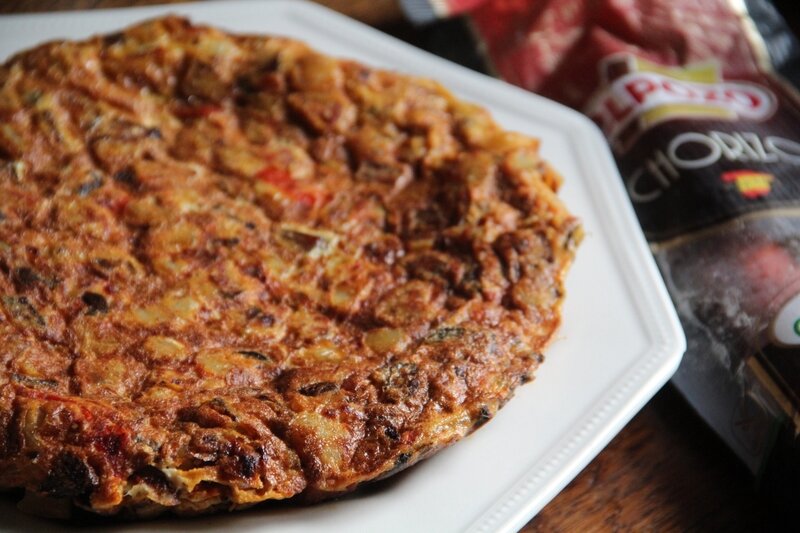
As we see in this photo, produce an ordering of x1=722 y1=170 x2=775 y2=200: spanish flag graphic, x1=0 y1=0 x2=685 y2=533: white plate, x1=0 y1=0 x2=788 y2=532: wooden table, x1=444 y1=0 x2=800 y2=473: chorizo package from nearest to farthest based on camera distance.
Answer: x1=0 y1=0 x2=685 y2=533: white plate, x1=0 y1=0 x2=788 y2=532: wooden table, x1=444 y1=0 x2=800 y2=473: chorizo package, x1=722 y1=170 x2=775 y2=200: spanish flag graphic

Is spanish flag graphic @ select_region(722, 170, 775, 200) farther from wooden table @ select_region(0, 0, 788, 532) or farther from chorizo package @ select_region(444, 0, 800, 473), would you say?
wooden table @ select_region(0, 0, 788, 532)

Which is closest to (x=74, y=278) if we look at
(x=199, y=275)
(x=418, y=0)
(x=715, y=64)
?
(x=199, y=275)

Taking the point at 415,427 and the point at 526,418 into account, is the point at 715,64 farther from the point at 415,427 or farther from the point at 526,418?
the point at 415,427

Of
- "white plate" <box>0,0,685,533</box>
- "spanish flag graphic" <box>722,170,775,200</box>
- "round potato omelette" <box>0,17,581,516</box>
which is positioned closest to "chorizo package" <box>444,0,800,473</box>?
"spanish flag graphic" <box>722,170,775,200</box>

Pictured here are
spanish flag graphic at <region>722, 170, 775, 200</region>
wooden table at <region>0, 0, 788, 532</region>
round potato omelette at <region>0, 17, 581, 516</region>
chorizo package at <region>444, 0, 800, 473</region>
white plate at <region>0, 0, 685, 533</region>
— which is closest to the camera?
round potato omelette at <region>0, 17, 581, 516</region>

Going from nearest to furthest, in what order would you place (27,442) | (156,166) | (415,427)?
(27,442)
(415,427)
(156,166)

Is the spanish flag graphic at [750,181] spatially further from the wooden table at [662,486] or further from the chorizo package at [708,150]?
the wooden table at [662,486]
